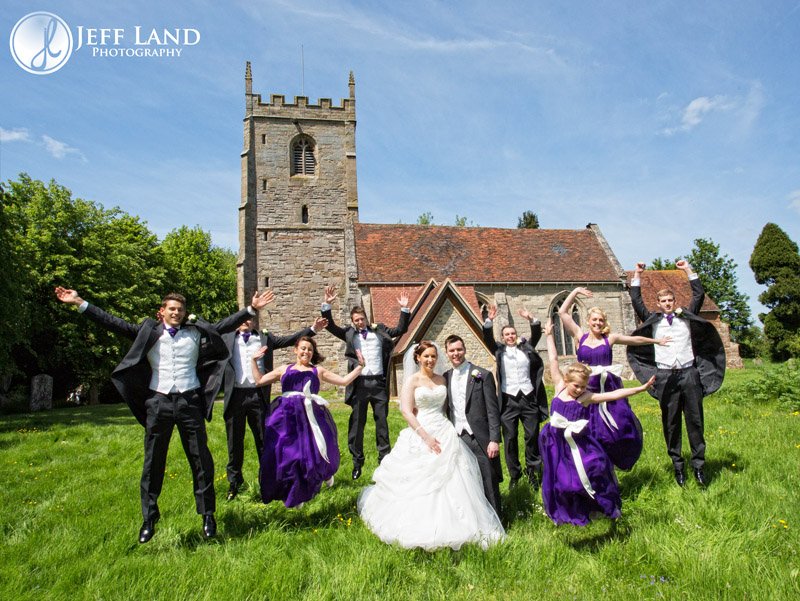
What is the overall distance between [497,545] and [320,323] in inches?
148

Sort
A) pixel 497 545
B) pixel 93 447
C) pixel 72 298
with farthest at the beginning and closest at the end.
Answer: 1. pixel 93 447
2. pixel 72 298
3. pixel 497 545

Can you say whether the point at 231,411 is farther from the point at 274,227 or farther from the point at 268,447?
the point at 274,227

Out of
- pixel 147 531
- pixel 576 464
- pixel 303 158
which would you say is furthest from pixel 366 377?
pixel 303 158

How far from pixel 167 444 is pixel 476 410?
10.6ft

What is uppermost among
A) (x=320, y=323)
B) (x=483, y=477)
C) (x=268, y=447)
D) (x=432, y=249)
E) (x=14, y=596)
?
(x=432, y=249)

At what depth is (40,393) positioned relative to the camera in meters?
20.7

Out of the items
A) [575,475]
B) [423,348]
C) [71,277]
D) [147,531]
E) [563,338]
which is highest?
[71,277]

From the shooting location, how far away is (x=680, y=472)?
606 centimetres

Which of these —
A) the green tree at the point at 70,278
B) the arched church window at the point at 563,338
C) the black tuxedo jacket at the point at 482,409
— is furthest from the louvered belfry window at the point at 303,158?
the black tuxedo jacket at the point at 482,409

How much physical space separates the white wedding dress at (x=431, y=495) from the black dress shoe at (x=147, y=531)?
2.06m

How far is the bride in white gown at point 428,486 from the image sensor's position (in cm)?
451

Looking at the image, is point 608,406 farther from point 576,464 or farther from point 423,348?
point 423,348

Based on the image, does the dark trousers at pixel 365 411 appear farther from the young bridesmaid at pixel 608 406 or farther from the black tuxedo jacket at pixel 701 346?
the black tuxedo jacket at pixel 701 346

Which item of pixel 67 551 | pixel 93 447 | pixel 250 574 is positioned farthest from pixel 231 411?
pixel 93 447
